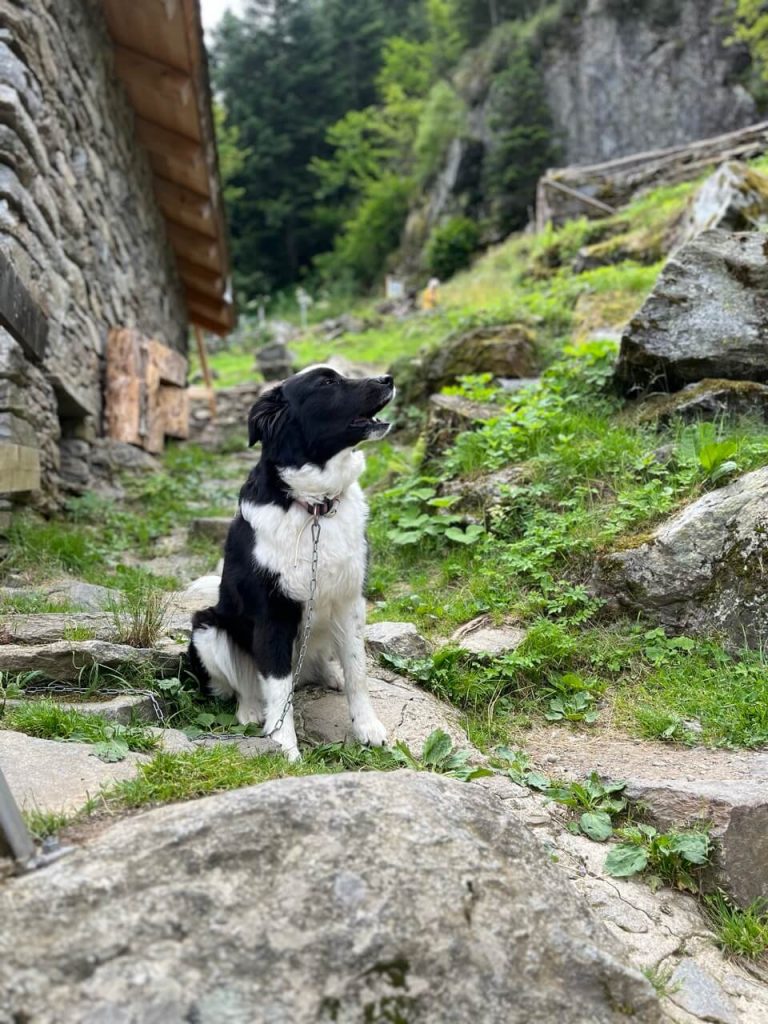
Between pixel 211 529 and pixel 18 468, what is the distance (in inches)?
69.2

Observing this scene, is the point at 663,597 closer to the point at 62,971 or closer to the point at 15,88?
the point at 62,971

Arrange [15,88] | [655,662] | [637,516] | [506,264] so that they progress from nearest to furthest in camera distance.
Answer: [655,662] → [637,516] → [15,88] → [506,264]

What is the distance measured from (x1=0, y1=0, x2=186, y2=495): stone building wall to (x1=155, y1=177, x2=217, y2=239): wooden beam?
1.24m

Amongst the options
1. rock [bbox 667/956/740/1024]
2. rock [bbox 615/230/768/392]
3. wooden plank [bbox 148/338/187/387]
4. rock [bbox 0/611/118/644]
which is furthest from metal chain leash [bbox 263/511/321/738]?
wooden plank [bbox 148/338/187/387]

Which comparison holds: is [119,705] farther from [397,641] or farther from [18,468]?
[18,468]

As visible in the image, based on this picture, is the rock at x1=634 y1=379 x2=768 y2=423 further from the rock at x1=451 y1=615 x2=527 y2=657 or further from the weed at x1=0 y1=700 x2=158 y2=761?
the weed at x1=0 y1=700 x2=158 y2=761

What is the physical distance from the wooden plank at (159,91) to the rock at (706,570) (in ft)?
23.0

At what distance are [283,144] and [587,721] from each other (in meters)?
39.3

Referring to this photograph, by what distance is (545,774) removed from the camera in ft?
10.0

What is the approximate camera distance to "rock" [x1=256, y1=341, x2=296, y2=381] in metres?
15.5

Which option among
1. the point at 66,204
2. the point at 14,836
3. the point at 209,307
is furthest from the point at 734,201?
the point at 209,307

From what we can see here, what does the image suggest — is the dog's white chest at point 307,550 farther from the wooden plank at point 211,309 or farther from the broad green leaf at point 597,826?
the wooden plank at point 211,309

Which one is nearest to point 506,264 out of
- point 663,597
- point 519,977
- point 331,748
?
point 663,597

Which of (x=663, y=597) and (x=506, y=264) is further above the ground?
(x=663, y=597)
